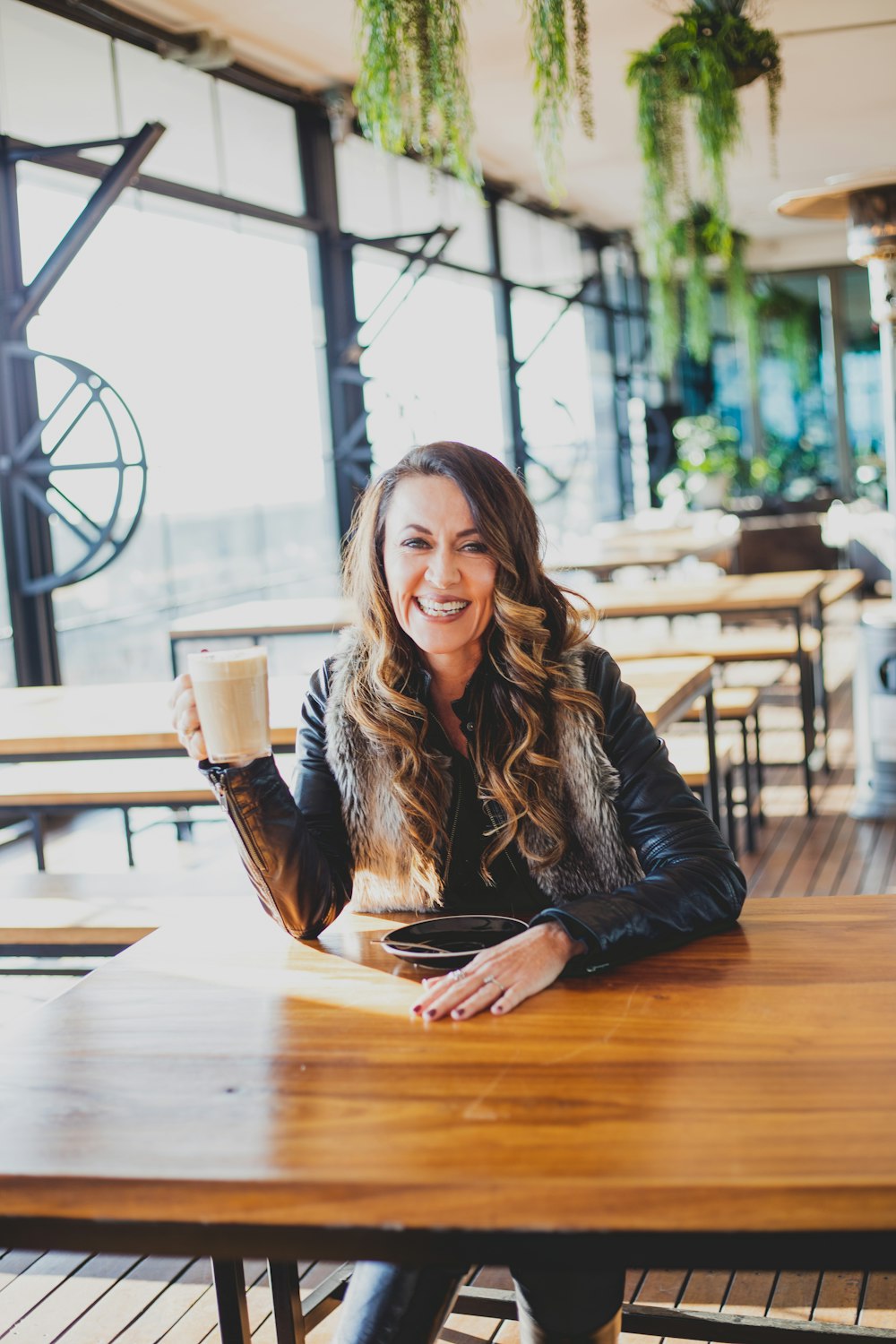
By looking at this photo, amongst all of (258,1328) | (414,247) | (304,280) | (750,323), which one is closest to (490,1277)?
(258,1328)

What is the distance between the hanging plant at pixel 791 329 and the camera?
14039 mm

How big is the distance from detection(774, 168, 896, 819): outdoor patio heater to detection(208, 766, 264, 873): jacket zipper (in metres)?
3.14

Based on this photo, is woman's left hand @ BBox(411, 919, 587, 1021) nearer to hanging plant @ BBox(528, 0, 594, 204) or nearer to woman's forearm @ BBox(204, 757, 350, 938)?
woman's forearm @ BBox(204, 757, 350, 938)

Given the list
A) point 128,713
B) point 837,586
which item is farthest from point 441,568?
point 837,586

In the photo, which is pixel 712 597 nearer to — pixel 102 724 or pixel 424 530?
pixel 102 724

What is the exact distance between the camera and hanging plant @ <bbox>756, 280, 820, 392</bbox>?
46.1 feet

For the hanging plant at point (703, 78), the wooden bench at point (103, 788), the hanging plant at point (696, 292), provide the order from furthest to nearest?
the hanging plant at point (696, 292), the hanging plant at point (703, 78), the wooden bench at point (103, 788)

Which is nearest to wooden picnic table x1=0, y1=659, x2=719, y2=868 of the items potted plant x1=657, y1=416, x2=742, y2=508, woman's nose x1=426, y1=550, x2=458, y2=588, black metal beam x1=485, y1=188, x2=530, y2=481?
woman's nose x1=426, y1=550, x2=458, y2=588

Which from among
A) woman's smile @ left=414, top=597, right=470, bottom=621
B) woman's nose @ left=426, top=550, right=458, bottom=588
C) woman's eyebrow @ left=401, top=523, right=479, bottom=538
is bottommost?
woman's smile @ left=414, top=597, right=470, bottom=621

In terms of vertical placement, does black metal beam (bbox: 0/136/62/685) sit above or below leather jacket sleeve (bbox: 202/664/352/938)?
above

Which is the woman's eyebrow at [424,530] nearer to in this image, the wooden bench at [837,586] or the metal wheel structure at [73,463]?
the metal wheel structure at [73,463]

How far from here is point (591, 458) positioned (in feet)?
39.8

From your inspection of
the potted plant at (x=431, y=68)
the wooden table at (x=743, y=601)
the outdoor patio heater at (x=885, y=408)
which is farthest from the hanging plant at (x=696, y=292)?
the potted plant at (x=431, y=68)

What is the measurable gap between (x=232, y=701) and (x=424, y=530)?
1.69 ft
